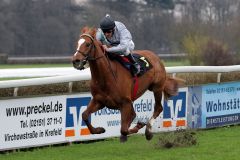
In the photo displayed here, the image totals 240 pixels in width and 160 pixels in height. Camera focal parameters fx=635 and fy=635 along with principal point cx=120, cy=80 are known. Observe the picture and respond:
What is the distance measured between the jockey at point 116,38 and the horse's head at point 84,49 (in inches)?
13.7

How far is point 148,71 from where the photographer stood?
849 cm

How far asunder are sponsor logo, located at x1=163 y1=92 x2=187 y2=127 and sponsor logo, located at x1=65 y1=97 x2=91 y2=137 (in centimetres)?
178

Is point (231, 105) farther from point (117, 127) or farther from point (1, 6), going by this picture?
point (1, 6)

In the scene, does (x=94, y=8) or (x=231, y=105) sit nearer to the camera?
(x=231, y=105)

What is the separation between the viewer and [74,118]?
8.98 metres

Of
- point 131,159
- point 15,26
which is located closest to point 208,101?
point 131,159

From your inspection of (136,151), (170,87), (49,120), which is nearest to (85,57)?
(136,151)

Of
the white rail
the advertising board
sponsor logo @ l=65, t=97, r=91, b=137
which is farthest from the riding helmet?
the advertising board

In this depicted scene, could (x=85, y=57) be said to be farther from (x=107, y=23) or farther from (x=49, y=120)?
(x=49, y=120)

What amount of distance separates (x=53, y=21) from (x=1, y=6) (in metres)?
5.57

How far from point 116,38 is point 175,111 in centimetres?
295

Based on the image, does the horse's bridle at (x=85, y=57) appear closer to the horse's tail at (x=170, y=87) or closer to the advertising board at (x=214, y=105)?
the horse's tail at (x=170, y=87)

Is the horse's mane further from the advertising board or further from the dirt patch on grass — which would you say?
the advertising board

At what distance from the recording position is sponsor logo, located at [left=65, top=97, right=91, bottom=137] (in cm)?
891
